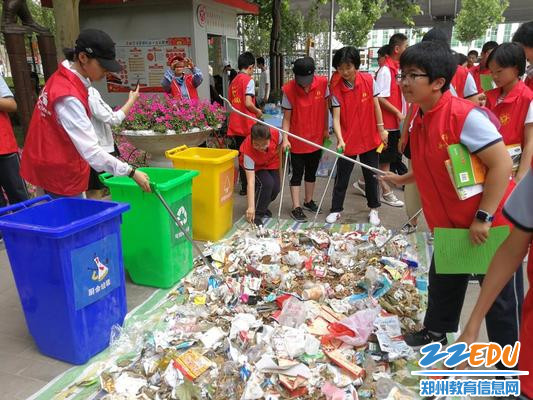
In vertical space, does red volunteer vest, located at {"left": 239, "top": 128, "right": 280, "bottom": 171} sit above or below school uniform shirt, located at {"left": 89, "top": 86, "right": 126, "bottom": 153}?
below

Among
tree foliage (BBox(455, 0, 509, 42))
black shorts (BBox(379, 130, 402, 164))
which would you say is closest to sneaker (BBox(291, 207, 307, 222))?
black shorts (BBox(379, 130, 402, 164))

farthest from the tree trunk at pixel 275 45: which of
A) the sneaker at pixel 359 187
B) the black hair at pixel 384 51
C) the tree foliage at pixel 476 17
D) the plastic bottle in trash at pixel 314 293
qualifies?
the tree foliage at pixel 476 17

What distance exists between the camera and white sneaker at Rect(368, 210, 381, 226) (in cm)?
460

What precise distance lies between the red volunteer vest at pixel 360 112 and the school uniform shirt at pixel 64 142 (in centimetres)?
255

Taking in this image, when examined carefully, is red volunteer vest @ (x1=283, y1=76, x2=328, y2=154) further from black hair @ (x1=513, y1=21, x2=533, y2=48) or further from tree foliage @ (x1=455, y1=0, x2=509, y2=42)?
tree foliage @ (x1=455, y1=0, x2=509, y2=42)

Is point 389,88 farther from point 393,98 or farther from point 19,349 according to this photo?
point 19,349

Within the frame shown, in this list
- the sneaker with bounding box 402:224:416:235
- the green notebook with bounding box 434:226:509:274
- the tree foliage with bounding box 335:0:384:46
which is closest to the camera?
the green notebook with bounding box 434:226:509:274

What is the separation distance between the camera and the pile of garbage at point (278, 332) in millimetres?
2230

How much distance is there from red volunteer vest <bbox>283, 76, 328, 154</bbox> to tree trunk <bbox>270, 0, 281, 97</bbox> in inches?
273

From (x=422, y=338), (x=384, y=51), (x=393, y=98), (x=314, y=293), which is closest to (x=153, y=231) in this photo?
(x=314, y=293)

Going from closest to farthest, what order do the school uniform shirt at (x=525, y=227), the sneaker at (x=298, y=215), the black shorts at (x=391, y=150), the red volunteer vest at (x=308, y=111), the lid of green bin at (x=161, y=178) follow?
the school uniform shirt at (x=525, y=227)
the lid of green bin at (x=161, y=178)
the red volunteer vest at (x=308, y=111)
the sneaker at (x=298, y=215)
the black shorts at (x=391, y=150)

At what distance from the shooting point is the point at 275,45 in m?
11.3

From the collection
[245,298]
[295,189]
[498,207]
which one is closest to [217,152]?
[295,189]

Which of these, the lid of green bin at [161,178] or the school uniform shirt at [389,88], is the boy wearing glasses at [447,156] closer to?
the lid of green bin at [161,178]
